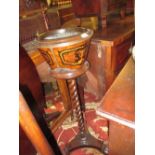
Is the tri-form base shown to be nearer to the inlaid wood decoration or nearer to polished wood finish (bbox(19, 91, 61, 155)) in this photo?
the inlaid wood decoration

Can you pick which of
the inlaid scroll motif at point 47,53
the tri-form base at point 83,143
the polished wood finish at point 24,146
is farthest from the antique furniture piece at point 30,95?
the inlaid scroll motif at point 47,53

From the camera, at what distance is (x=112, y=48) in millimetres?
1460

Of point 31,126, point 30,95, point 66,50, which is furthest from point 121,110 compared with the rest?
point 30,95

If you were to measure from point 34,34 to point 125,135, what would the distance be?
1.26 m

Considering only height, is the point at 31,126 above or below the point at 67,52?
below

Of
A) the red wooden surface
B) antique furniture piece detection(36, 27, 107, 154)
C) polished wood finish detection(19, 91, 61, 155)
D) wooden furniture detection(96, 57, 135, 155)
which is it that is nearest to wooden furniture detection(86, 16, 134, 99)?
antique furniture piece detection(36, 27, 107, 154)

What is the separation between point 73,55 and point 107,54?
1.30ft

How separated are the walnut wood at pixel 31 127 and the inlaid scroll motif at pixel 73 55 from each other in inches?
21.4

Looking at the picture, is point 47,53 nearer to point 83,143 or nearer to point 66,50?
point 66,50

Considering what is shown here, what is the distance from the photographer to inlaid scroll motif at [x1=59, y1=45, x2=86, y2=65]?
1.13 m

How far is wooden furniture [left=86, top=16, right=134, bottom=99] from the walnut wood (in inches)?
35.9

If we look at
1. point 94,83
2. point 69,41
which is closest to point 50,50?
point 69,41

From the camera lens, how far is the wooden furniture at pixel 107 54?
1482 millimetres

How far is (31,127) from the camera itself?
25.3 inches
